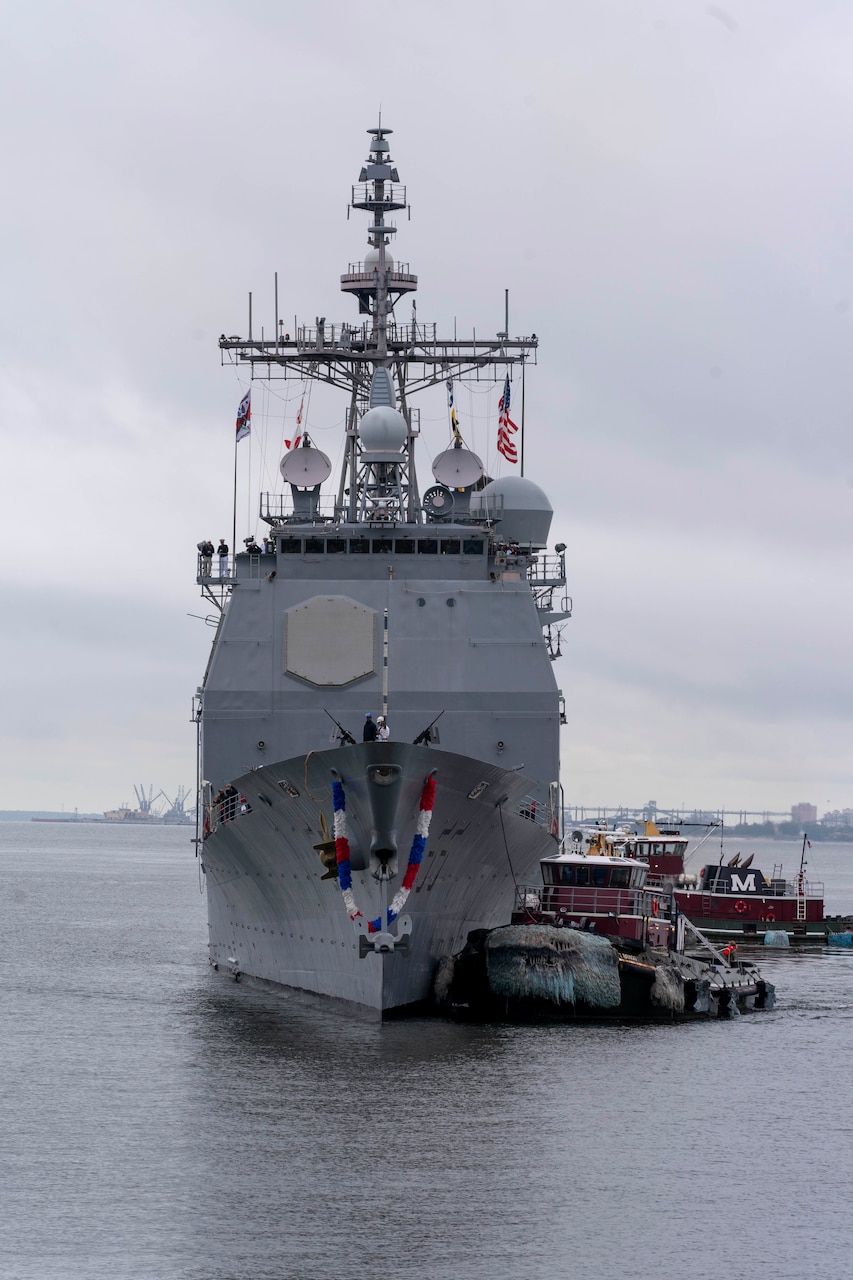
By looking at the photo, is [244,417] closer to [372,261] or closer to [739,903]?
[372,261]

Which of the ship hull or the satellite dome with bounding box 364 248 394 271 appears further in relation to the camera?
the satellite dome with bounding box 364 248 394 271

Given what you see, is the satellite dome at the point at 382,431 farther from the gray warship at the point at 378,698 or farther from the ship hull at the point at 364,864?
the ship hull at the point at 364,864

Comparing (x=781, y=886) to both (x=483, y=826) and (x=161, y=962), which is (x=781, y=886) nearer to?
(x=161, y=962)

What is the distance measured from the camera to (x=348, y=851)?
24.7 meters

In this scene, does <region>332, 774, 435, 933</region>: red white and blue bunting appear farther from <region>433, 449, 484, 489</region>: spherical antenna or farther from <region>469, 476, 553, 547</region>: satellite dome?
<region>469, 476, 553, 547</region>: satellite dome

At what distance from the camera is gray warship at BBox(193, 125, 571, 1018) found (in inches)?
985

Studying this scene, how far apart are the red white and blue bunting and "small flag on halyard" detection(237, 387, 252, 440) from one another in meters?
11.4

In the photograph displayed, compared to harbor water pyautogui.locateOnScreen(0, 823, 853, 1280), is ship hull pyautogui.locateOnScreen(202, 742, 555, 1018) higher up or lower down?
higher up

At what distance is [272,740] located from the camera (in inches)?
1195

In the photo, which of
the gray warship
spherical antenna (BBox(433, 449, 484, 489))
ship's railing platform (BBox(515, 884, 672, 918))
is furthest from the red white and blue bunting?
spherical antenna (BBox(433, 449, 484, 489))

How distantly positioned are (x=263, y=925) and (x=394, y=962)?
4819 millimetres

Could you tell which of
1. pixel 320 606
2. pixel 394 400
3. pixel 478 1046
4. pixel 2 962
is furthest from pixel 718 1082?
pixel 2 962

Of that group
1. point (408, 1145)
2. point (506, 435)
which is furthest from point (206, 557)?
point (408, 1145)

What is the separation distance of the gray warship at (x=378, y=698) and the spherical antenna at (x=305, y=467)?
4cm
